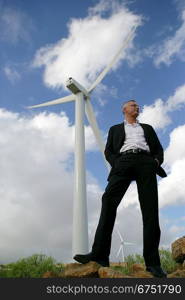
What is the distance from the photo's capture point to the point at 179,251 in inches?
338

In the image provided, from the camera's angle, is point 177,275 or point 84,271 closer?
point 84,271

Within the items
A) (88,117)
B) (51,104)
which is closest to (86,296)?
(88,117)

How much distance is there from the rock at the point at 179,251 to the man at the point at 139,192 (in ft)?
8.88

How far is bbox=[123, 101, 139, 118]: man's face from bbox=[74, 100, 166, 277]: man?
460 mm

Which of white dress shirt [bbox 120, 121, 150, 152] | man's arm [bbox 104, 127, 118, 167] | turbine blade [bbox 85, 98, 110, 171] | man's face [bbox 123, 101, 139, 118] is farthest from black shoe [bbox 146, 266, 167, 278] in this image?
turbine blade [bbox 85, 98, 110, 171]

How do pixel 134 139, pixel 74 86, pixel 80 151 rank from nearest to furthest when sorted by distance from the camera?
pixel 134 139 < pixel 80 151 < pixel 74 86

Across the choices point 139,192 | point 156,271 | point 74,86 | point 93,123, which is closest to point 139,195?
→ point 139,192

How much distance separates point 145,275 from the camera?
5598 millimetres

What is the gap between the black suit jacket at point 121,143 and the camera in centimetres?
658

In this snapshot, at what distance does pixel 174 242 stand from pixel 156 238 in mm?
3135

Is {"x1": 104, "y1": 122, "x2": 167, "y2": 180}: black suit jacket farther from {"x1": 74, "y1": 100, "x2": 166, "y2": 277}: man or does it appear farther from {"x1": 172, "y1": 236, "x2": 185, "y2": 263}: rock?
{"x1": 172, "y1": 236, "x2": 185, "y2": 263}: rock

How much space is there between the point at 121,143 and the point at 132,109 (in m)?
0.73

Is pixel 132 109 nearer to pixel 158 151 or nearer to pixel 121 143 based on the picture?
pixel 121 143

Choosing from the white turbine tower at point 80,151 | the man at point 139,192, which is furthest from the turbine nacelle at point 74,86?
the man at point 139,192
